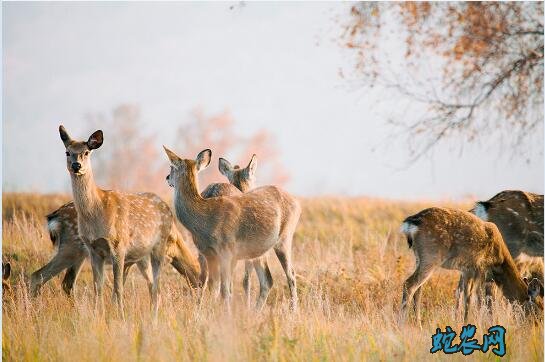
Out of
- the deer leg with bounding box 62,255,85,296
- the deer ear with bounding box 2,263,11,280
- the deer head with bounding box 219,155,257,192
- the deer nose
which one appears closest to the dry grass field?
the deer leg with bounding box 62,255,85,296

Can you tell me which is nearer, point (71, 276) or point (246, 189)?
point (71, 276)

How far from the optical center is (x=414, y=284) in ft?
28.3

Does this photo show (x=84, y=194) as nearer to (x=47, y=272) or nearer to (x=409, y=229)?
(x=47, y=272)

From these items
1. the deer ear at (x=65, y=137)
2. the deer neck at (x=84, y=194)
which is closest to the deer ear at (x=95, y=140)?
the deer ear at (x=65, y=137)

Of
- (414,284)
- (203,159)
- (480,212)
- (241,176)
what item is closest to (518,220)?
(480,212)

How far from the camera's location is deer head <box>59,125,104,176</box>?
818 centimetres

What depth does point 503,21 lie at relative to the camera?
13102 millimetres

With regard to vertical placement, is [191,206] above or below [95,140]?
below

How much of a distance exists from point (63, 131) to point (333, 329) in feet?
10.8

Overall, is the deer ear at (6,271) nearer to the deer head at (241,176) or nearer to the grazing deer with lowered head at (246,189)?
the grazing deer with lowered head at (246,189)

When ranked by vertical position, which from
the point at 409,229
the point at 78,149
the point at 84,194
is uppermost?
the point at 78,149

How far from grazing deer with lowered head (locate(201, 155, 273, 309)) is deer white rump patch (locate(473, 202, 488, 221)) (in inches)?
110

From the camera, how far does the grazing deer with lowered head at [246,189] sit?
31.5ft

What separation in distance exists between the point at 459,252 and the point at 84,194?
3.99 m
